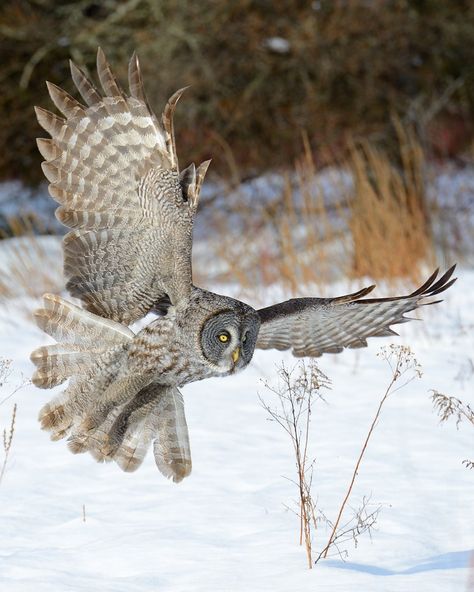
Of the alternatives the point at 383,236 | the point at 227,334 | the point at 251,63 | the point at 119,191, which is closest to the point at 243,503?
the point at 227,334

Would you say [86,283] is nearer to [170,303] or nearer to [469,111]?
[170,303]

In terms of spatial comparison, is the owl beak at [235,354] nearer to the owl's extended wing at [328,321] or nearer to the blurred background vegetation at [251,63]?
the owl's extended wing at [328,321]

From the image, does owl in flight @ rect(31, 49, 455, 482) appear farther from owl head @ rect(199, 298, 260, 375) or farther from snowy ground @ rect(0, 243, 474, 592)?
snowy ground @ rect(0, 243, 474, 592)

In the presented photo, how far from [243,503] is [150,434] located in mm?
444

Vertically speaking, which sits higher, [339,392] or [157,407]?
[339,392]

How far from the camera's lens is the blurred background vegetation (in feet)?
38.2

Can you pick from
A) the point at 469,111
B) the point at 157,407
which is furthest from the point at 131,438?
the point at 469,111

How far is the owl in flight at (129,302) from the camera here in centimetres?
347

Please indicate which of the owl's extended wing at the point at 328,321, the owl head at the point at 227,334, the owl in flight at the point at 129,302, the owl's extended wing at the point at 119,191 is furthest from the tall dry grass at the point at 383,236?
the owl's extended wing at the point at 119,191

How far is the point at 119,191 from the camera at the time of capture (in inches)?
139

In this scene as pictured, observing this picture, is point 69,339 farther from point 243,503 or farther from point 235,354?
point 243,503

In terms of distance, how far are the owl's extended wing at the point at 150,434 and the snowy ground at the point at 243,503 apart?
0.33 feet

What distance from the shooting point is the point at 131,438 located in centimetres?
372

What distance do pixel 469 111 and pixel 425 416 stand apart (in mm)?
10197
